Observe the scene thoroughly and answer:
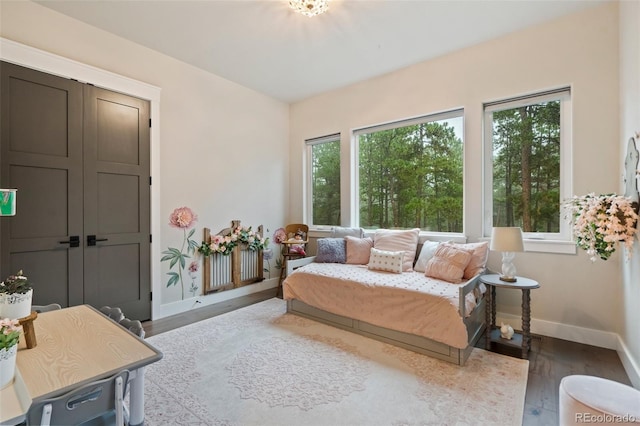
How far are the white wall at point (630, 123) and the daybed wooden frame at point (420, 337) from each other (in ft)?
3.30

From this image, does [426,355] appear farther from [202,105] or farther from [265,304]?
[202,105]

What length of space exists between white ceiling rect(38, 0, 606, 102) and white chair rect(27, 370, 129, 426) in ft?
9.72

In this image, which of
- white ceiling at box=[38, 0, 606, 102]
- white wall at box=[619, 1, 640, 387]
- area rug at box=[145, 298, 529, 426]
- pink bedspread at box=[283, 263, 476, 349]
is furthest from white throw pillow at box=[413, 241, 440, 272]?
white ceiling at box=[38, 0, 606, 102]

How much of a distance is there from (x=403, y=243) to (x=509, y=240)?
119cm

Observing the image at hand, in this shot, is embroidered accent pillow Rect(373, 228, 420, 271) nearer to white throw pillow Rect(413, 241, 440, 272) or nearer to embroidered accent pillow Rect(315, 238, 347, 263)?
white throw pillow Rect(413, 241, 440, 272)

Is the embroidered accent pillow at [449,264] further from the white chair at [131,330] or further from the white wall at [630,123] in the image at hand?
the white chair at [131,330]

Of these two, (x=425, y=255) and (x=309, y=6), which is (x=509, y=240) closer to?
(x=425, y=255)

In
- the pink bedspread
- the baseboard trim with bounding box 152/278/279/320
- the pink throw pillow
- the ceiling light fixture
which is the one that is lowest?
the baseboard trim with bounding box 152/278/279/320

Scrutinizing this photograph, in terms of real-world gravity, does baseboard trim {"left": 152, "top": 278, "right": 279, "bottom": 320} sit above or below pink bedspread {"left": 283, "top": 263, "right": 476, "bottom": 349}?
below

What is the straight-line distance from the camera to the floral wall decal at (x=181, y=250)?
3.59 m

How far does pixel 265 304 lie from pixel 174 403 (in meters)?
1.98

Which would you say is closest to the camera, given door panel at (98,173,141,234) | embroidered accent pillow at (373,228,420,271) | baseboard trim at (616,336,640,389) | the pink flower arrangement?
baseboard trim at (616,336,640,389)

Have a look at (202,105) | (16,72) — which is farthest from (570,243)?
(16,72)

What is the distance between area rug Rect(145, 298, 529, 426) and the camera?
1782 mm
